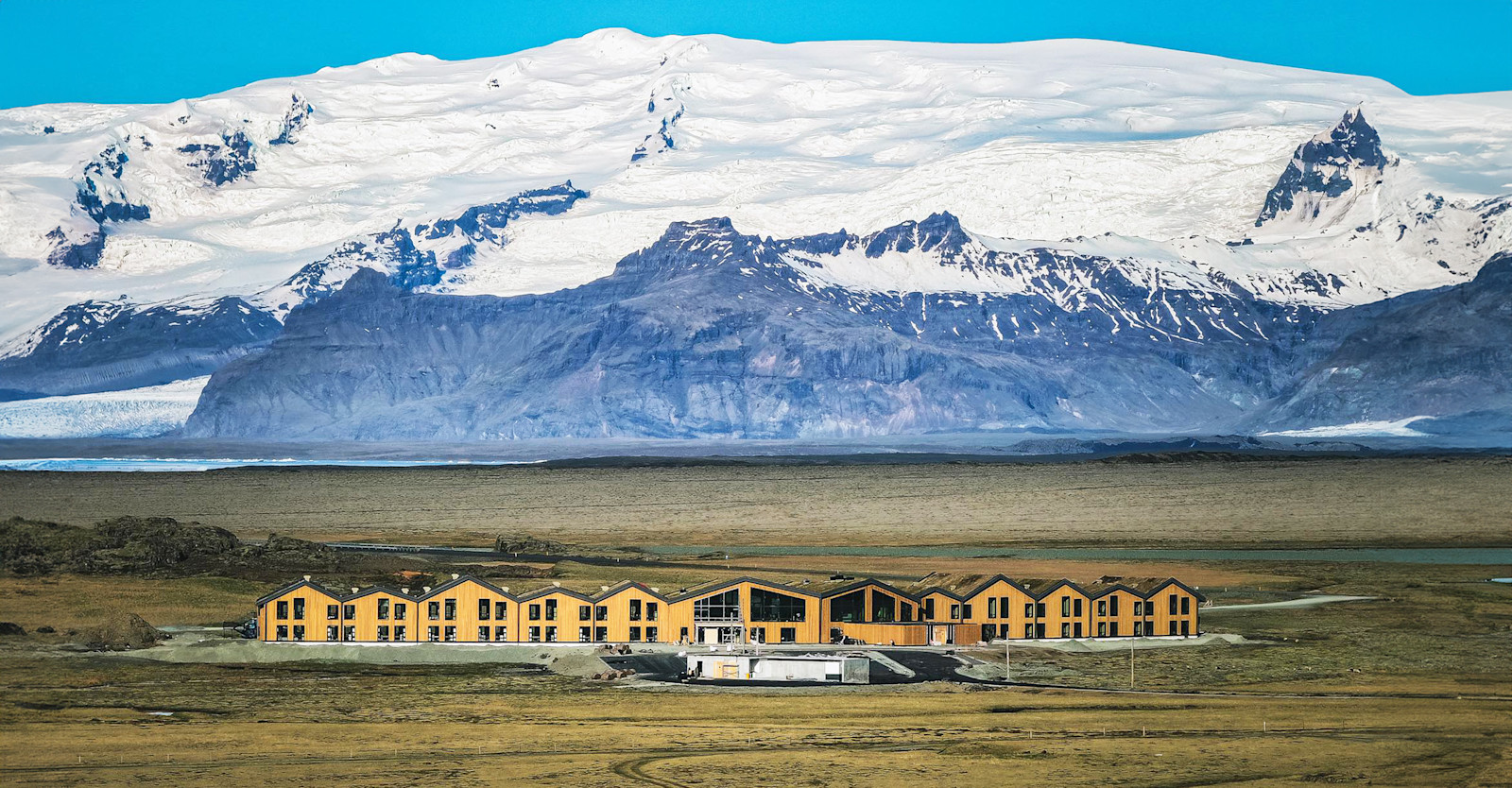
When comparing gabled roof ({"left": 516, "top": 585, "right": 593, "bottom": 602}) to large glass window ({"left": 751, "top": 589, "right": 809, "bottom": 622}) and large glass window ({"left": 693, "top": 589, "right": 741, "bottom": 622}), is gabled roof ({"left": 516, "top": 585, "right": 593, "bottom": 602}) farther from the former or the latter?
large glass window ({"left": 751, "top": 589, "right": 809, "bottom": 622})

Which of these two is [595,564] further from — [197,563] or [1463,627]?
[1463,627]

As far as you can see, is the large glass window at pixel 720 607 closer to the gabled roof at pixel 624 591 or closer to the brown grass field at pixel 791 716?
the gabled roof at pixel 624 591

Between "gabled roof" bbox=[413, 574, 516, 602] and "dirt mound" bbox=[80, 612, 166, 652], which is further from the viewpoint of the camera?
"gabled roof" bbox=[413, 574, 516, 602]

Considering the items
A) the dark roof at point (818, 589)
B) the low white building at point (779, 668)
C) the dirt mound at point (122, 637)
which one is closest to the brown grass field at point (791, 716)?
the dirt mound at point (122, 637)

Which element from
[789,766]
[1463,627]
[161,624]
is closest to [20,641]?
[161,624]

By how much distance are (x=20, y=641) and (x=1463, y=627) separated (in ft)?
223

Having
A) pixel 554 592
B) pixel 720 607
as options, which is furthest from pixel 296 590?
pixel 720 607

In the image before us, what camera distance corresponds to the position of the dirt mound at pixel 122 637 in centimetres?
9544

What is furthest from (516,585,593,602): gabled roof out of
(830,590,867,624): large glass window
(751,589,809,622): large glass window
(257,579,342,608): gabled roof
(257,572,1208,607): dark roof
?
(830,590,867,624): large glass window

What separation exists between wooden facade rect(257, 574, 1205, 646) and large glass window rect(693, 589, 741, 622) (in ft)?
0.14

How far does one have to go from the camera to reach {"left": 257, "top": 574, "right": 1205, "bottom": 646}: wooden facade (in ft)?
325

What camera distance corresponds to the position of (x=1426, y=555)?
152000mm

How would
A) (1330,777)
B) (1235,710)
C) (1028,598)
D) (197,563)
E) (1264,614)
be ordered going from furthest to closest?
1. (197,563)
2. (1264,614)
3. (1028,598)
4. (1235,710)
5. (1330,777)

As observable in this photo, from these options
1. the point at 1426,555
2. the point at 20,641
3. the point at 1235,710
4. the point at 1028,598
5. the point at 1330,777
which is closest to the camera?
the point at 1330,777
